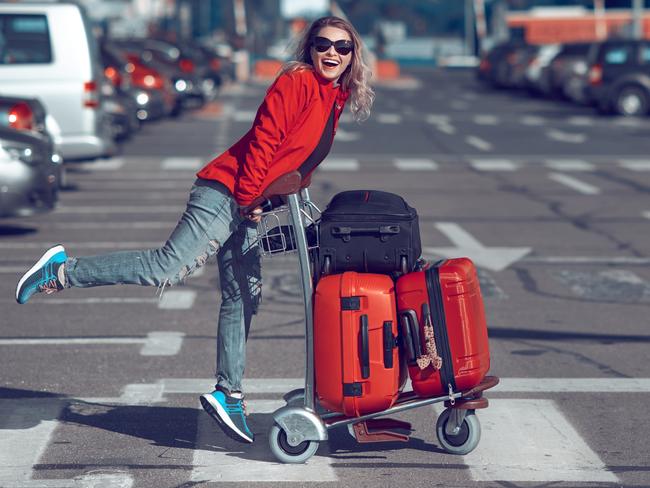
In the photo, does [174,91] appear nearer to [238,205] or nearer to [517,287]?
[517,287]

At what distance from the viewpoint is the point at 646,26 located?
234ft

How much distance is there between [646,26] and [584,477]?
6893cm

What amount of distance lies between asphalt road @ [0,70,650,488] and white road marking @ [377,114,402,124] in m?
12.3

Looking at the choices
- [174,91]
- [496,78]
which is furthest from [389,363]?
[496,78]

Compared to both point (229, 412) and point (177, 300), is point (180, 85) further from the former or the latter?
point (229, 412)

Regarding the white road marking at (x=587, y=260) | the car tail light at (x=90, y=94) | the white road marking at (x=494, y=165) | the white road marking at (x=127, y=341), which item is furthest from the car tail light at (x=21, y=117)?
the white road marking at (x=494, y=165)

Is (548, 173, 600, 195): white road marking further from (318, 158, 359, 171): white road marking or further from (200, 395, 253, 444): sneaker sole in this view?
(200, 395, 253, 444): sneaker sole

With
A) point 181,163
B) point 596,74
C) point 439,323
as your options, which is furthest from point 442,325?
point 596,74

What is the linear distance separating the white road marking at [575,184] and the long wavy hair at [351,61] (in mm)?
11046

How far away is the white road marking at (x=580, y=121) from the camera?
98.5ft

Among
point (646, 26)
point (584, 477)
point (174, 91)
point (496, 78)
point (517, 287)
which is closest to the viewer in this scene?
point (584, 477)

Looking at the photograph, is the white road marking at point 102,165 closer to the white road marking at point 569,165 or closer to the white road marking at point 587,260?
the white road marking at point 569,165

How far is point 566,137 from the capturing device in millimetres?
25891

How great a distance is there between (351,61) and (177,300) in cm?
407
